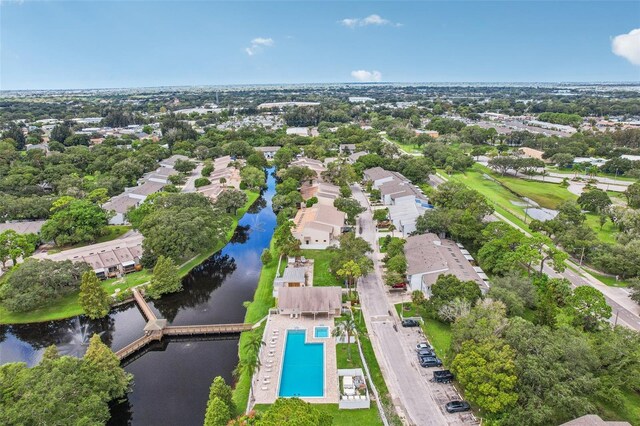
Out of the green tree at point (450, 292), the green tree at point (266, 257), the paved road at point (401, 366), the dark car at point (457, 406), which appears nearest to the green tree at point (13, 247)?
the green tree at point (266, 257)

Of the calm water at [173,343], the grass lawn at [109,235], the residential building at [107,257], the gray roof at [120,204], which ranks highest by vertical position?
the gray roof at [120,204]

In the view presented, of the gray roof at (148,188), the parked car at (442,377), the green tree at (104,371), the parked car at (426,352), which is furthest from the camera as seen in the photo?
the gray roof at (148,188)

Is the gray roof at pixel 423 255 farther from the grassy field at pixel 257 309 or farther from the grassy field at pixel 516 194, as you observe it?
the grassy field at pixel 516 194

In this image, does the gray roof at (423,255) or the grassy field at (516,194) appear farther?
the grassy field at (516,194)

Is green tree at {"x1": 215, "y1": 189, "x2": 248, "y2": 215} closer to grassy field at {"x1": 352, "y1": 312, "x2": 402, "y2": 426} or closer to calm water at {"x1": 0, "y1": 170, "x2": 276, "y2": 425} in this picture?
calm water at {"x1": 0, "y1": 170, "x2": 276, "y2": 425}

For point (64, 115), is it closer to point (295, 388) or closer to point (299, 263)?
point (299, 263)

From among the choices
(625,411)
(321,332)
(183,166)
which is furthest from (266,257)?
(183,166)

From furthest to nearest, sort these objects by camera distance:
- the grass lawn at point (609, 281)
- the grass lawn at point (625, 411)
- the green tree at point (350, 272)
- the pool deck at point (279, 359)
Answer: the grass lawn at point (609, 281) < the green tree at point (350, 272) < the pool deck at point (279, 359) < the grass lawn at point (625, 411)
